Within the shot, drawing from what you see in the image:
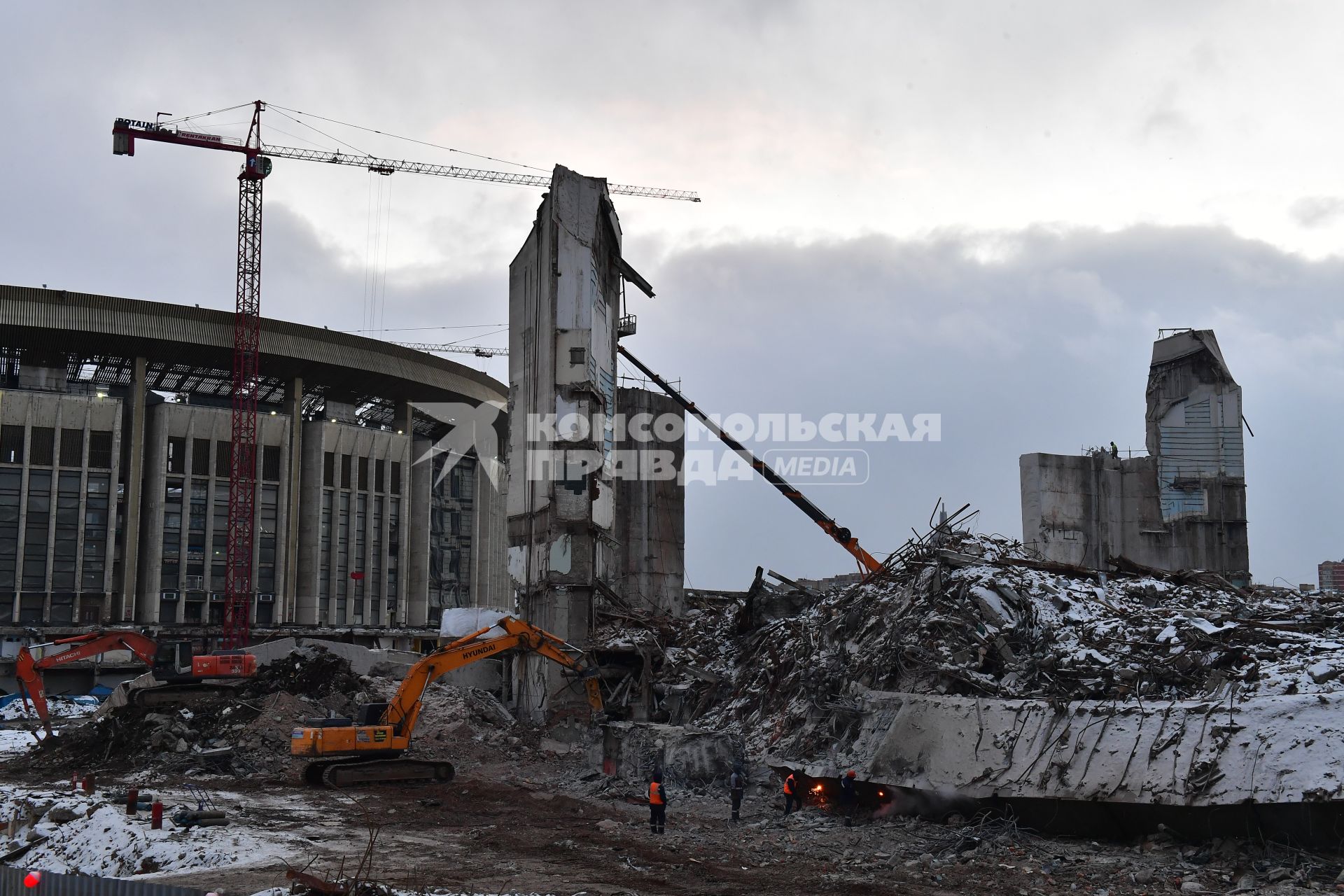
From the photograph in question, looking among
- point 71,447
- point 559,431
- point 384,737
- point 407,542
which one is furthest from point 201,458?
point 384,737


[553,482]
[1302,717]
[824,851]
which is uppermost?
[553,482]

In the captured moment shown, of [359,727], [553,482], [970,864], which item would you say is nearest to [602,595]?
[553,482]

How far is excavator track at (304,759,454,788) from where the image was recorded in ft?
73.7

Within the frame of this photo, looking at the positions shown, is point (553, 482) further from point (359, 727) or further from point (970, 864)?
point (970, 864)

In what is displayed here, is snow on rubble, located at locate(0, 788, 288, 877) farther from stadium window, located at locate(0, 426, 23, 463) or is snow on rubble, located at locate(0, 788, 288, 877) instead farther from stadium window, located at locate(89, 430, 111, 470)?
stadium window, located at locate(89, 430, 111, 470)

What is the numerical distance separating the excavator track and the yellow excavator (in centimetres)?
1

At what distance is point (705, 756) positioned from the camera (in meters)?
21.6

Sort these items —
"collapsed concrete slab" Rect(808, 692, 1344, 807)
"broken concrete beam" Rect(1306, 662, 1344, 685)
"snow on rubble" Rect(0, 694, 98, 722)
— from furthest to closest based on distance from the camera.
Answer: "snow on rubble" Rect(0, 694, 98, 722) < "broken concrete beam" Rect(1306, 662, 1344, 685) < "collapsed concrete slab" Rect(808, 692, 1344, 807)

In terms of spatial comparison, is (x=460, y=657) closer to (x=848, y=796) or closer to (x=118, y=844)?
(x=118, y=844)

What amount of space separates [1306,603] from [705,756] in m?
→ 11.6

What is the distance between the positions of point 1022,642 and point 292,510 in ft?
188

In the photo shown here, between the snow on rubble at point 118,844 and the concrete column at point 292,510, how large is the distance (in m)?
51.0

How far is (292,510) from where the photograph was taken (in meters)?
67.8

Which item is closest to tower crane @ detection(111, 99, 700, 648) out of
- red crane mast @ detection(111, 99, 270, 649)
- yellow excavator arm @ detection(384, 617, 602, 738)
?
red crane mast @ detection(111, 99, 270, 649)
